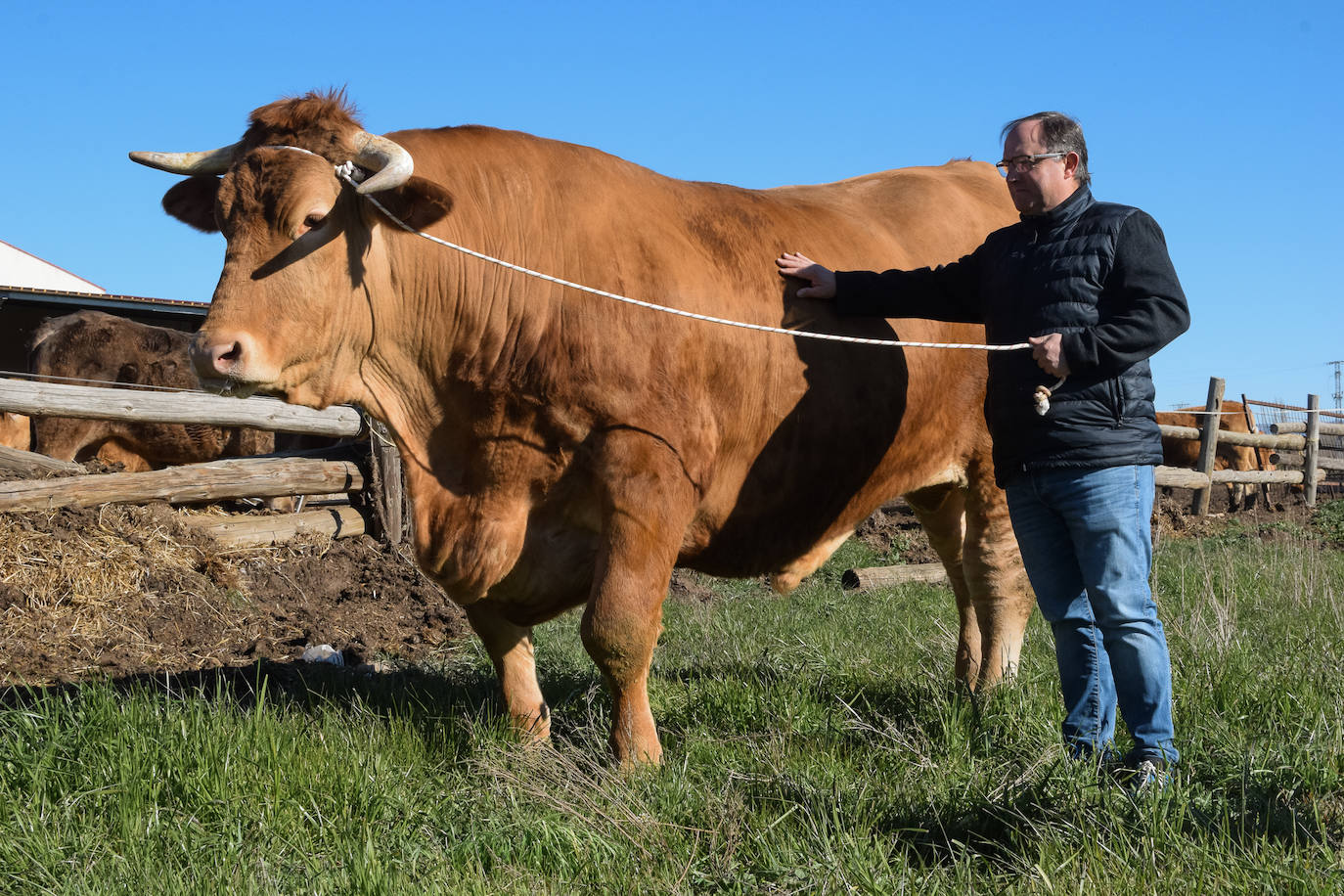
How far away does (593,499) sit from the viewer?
3.78 meters

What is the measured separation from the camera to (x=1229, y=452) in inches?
758

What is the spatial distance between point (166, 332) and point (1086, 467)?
39.4 ft

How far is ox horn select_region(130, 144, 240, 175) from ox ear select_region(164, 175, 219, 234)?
13 cm

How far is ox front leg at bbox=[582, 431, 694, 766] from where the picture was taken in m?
3.63

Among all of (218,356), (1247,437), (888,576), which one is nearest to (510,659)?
(218,356)

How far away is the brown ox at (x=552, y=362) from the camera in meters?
3.60

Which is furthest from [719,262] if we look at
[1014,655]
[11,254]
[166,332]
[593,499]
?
[11,254]

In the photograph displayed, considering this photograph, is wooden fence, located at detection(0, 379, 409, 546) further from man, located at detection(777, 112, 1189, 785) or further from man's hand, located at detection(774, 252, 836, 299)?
man, located at detection(777, 112, 1189, 785)

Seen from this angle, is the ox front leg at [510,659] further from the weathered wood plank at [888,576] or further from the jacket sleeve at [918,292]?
the weathered wood plank at [888,576]

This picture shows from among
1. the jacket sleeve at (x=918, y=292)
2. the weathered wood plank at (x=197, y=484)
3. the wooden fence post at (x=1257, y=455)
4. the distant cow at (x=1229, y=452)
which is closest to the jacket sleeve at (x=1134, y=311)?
the jacket sleeve at (x=918, y=292)

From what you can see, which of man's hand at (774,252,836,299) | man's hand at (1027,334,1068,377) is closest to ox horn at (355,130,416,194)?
man's hand at (774,252,836,299)

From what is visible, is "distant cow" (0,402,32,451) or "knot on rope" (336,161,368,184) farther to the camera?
"distant cow" (0,402,32,451)

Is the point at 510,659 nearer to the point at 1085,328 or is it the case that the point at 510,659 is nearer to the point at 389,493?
the point at 1085,328

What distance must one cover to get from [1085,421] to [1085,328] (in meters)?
0.28
